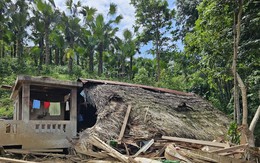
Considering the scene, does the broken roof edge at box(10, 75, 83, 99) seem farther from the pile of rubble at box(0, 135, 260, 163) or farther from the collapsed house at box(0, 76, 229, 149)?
the pile of rubble at box(0, 135, 260, 163)

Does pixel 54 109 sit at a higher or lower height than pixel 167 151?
higher

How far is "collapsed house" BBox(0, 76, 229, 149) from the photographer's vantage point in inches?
A: 350

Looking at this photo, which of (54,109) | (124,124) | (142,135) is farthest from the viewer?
(54,109)

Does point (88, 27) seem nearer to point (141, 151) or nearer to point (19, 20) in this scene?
point (19, 20)

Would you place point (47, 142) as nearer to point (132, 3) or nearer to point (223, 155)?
point (223, 155)

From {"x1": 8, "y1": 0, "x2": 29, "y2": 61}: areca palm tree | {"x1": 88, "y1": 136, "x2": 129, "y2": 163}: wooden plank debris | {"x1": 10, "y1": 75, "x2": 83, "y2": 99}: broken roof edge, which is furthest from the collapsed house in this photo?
{"x1": 8, "y1": 0, "x2": 29, "y2": 61}: areca palm tree

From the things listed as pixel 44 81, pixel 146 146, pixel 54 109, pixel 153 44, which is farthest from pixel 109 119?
pixel 153 44

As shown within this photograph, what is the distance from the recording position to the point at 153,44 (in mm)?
26031

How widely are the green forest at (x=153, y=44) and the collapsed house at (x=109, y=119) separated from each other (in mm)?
2621

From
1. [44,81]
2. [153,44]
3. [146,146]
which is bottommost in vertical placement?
[146,146]

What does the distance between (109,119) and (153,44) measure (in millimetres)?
17643

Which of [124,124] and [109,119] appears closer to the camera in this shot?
[124,124]

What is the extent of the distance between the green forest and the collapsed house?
8.60ft

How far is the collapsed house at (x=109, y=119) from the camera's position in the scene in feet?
29.2
